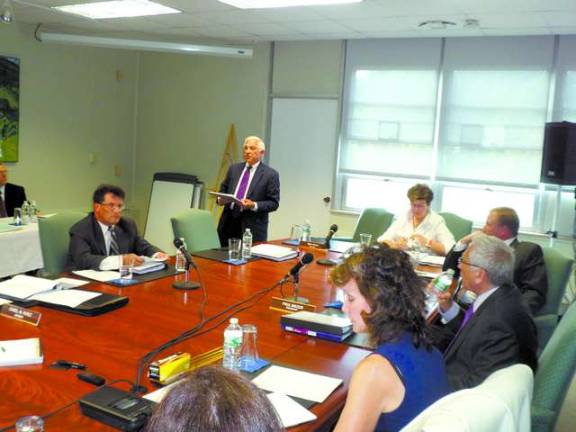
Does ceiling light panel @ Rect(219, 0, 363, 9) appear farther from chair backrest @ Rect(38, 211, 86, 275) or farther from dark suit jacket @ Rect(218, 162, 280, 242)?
chair backrest @ Rect(38, 211, 86, 275)

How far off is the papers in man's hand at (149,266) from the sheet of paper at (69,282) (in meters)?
0.31

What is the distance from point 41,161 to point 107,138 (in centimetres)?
104

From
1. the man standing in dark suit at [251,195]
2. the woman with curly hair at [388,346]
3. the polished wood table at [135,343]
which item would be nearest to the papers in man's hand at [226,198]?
the man standing in dark suit at [251,195]

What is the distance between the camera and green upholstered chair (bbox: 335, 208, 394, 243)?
16.9 feet

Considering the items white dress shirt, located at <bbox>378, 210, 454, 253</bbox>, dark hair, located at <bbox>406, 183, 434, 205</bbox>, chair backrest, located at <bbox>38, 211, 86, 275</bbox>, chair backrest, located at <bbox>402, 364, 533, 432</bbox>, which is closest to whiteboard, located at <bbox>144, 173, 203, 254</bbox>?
white dress shirt, located at <bbox>378, 210, 454, 253</bbox>

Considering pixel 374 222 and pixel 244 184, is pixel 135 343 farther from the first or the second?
pixel 374 222

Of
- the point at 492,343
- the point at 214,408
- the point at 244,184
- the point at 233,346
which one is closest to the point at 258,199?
the point at 244,184

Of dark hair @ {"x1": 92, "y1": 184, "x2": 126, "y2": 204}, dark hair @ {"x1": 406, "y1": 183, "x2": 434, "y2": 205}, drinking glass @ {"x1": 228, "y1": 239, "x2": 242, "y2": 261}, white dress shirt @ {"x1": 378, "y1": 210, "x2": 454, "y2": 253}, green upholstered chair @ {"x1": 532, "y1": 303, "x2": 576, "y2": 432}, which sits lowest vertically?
green upholstered chair @ {"x1": 532, "y1": 303, "x2": 576, "y2": 432}

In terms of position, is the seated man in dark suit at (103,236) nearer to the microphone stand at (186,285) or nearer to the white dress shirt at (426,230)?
the microphone stand at (186,285)

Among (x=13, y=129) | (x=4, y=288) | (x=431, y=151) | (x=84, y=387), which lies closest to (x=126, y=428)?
(x=84, y=387)

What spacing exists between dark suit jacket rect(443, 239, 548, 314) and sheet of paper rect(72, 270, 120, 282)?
6.57 ft

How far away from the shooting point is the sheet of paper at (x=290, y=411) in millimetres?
1489

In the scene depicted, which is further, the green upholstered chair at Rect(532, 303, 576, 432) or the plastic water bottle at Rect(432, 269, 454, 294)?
the plastic water bottle at Rect(432, 269, 454, 294)

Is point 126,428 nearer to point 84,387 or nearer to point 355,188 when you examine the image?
point 84,387
